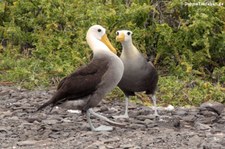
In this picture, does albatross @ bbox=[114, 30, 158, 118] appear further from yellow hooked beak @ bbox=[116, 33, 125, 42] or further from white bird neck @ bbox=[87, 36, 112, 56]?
white bird neck @ bbox=[87, 36, 112, 56]

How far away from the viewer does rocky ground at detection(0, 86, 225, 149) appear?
5.80m

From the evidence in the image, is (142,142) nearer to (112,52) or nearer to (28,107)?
(112,52)

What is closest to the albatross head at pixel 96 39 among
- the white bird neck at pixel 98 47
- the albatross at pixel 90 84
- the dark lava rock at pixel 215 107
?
the white bird neck at pixel 98 47

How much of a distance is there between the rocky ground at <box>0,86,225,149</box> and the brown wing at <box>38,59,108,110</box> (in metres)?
0.36

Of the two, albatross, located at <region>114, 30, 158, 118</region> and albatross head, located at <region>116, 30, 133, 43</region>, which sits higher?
albatross head, located at <region>116, 30, 133, 43</region>

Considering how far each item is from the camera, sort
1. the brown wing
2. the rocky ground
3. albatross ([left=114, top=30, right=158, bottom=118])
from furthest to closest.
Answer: albatross ([left=114, top=30, right=158, bottom=118]) → the brown wing → the rocky ground

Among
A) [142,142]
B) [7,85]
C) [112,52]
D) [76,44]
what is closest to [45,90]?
[7,85]

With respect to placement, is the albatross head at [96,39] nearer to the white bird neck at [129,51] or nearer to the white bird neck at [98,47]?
the white bird neck at [98,47]

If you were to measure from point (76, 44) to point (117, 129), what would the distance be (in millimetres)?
4014

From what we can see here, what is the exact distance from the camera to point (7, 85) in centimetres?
941

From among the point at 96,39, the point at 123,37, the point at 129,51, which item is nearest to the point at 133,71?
the point at 129,51

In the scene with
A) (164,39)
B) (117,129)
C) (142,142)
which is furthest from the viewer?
(164,39)

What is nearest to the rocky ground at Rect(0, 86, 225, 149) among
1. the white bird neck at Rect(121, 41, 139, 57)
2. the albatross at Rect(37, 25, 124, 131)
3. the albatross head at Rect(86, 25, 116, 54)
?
the albatross at Rect(37, 25, 124, 131)

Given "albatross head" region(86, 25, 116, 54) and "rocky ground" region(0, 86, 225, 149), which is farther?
"albatross head" region(86, 25, 116, 54)
